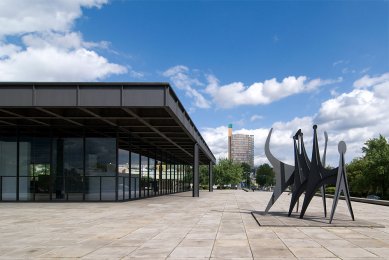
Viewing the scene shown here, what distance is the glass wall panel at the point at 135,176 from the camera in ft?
116

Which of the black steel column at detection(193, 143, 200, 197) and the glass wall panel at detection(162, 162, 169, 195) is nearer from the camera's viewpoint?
the black steel column at detection(193, 143, 200, 197)

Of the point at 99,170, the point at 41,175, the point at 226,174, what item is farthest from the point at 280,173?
the point at 226,174

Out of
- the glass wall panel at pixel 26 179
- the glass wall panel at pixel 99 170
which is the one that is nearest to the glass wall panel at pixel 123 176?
the glass wall panel at pixel 99 170

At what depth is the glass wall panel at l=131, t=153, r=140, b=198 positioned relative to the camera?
1396 inches

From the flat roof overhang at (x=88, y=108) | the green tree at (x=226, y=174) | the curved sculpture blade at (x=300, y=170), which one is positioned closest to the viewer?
the curved sculpture blade at (x=300, y=170)

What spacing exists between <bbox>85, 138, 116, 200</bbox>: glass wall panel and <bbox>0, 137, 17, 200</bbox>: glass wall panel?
5154 millimetres

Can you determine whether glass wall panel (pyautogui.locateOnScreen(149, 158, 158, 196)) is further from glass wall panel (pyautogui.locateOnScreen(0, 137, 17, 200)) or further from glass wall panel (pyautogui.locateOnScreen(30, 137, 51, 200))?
glass wall panel (pyautogui.locateOnScreen(0, 137, 17, 200))

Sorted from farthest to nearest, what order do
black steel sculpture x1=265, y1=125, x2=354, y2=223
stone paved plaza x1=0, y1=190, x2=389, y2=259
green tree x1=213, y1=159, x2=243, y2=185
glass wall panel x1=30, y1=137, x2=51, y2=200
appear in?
green tree x1=213, y1=159, x2=243, y2=185
glass wall panel x1=30, y1=137, x2=51, y2=200
black steel sculpture x1=265, y1=125, x2=354, y2=223
stone paved plaza x1=0, y1=190, x2=389, y2=259

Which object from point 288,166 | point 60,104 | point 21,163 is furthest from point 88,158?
point 288,166

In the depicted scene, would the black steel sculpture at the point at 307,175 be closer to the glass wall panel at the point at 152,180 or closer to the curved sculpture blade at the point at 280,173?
the curved sculpture blade at the point at 280,173

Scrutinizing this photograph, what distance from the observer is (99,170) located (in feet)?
100.0

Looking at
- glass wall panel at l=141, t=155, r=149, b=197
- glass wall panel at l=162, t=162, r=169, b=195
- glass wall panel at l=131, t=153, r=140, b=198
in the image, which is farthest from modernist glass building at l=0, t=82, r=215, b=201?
glass wall panel at l=162, t=162, r=169, b=195

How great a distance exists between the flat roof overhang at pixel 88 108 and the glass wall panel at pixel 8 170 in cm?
117

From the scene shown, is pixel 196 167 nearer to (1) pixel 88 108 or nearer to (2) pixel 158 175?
(2) pixel 158 175
